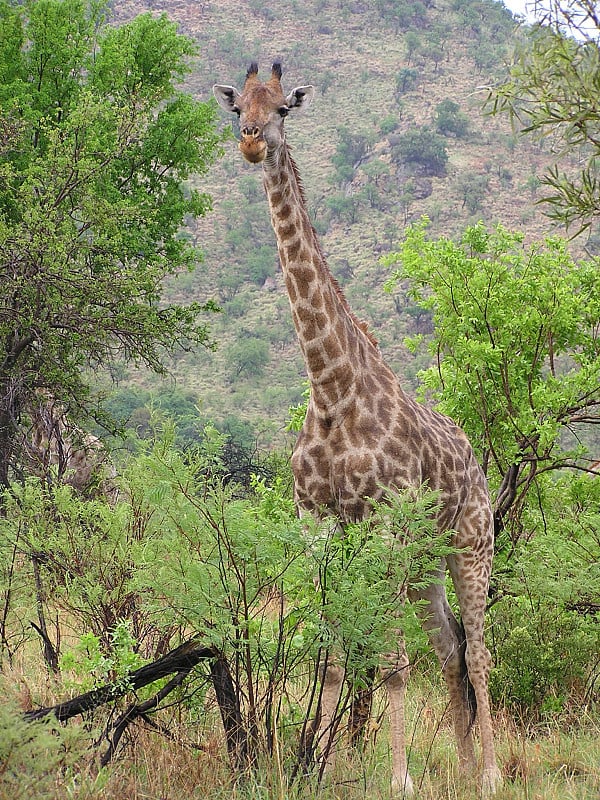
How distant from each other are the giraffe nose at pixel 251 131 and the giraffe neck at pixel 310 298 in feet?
0.99

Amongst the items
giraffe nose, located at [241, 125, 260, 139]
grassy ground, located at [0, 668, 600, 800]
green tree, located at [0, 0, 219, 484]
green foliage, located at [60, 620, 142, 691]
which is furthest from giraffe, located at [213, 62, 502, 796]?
green tree, located at [0, 0, 219, 484]

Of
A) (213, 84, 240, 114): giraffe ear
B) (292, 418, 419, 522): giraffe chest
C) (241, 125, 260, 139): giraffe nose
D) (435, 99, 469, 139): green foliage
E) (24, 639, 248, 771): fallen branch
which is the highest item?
(435, 99, 469, 139): green foliage

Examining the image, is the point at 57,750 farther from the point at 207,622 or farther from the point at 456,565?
the point at 456,565

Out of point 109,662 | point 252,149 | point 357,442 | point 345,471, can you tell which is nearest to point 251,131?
point 252,149

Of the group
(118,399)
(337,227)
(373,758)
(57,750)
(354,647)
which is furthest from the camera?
(337,227)

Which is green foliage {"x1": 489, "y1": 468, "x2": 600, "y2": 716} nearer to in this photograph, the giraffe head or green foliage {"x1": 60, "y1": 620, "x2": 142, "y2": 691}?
green foliage {"x1": 60, "y1": 620, "x2": 142, "y2": 691}

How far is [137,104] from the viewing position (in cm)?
1383

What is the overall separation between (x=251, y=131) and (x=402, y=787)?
358 centimetres

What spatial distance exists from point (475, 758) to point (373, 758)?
102cm

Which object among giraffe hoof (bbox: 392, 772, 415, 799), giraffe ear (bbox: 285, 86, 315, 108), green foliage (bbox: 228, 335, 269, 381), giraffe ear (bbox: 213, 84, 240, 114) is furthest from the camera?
green foliage (bbox: 228, 335, 269, 381)

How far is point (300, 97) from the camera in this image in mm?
6141

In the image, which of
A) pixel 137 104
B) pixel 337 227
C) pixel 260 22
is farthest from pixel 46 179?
pixel 260 22

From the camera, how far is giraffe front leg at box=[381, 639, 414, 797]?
16.0ft

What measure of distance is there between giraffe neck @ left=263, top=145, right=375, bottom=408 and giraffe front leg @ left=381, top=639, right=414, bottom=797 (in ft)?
5.08
